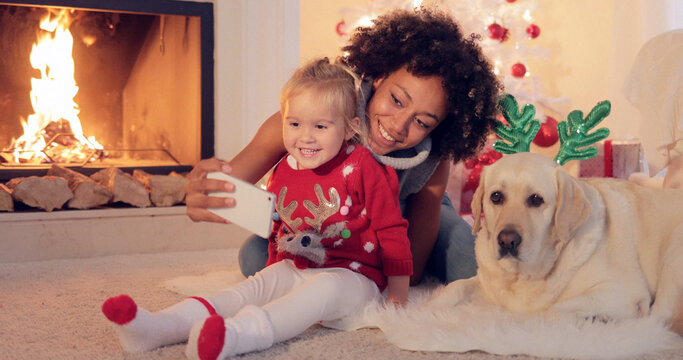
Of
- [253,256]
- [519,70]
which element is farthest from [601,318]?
[519,70]

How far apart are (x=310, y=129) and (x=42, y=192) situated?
1.25 metres

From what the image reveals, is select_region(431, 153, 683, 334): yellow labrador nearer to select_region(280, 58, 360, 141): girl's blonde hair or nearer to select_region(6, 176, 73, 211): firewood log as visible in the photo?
select_region(280, 58, 360, 141): girl's blonde hair

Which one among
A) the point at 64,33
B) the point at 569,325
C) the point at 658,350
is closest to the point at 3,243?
the point at 64,33

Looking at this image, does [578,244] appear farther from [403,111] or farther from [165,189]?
[165,189]

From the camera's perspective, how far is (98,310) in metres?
1.50

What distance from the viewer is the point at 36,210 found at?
2.21 meters

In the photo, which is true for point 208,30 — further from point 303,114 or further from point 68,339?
point 68,339

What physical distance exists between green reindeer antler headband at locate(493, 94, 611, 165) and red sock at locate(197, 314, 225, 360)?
0.76 meters

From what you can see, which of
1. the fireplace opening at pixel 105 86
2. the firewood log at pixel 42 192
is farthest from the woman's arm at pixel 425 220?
the firewood log at pixel 42 192

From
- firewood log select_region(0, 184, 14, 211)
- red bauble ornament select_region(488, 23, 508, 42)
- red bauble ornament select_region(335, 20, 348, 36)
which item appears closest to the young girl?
firewood log select_region(0, 184, 14, 211)

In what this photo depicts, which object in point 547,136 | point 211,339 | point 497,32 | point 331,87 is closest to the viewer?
point 211,339

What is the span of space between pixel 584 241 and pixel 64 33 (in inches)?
81.2

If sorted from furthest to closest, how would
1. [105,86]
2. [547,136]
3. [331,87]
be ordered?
[547,136] → [105,86] → [331,87]

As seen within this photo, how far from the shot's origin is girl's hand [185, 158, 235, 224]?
128 centimetres
